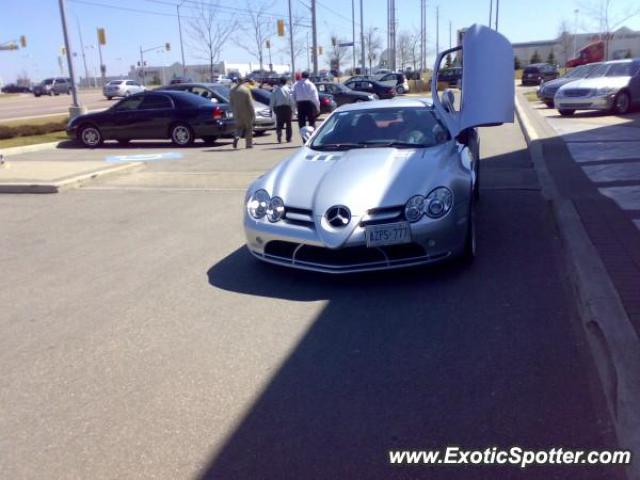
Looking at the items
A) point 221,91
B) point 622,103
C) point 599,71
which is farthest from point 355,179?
point 599,71

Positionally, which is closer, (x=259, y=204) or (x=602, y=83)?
(x=259, y=204)

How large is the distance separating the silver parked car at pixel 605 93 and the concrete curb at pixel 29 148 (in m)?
15.1

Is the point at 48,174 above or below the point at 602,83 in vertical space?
below

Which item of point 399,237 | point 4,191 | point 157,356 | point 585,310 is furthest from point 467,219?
point 4,191

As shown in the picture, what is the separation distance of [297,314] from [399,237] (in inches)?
40.2

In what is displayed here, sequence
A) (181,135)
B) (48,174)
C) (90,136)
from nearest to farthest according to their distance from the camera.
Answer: (48,174) < (181,135) < (90,136)

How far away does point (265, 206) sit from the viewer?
551 centimetres

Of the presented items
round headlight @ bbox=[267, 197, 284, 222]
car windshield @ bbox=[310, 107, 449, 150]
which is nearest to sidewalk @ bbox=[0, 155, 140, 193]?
car windshield @ bbox=[310, 107, 449, 150]

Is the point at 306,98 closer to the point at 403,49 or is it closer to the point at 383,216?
the point at 383,216

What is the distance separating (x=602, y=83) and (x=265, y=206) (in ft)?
56.0

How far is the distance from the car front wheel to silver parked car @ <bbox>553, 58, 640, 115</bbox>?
45.5 feet

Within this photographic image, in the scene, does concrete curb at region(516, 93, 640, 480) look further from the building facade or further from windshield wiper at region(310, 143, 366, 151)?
the building facade

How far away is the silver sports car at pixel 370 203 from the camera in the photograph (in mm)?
5062

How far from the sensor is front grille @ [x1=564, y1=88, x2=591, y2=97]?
19.2 m
